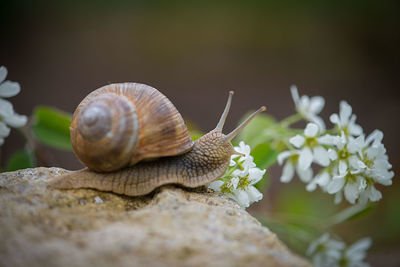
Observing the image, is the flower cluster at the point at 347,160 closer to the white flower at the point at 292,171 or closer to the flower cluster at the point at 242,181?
the white flower at the point at 292,171

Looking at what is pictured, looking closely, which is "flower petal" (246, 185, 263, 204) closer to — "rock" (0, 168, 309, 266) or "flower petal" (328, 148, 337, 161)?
"rock" (0, 168, 309, 266)

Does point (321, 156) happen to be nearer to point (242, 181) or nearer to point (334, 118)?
point (334, 118)

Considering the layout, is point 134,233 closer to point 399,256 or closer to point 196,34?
point 399,256

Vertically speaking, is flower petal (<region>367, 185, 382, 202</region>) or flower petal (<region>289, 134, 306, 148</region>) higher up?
flower petal (<region>289, 134, 306, 148</region>)

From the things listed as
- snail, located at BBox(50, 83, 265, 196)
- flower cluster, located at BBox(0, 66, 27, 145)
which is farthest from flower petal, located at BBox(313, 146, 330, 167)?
flower cluster, located at BBox(0, 66, 27, 145)

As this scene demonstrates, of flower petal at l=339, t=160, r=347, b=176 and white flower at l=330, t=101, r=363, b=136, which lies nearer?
flower petal at l=339, t=160, r=347, b=176

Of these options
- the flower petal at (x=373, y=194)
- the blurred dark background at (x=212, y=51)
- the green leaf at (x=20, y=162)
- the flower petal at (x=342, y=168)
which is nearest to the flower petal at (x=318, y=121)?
the flower petal at (x=342, y=168)

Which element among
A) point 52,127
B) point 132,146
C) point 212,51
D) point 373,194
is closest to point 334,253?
point 373,194
